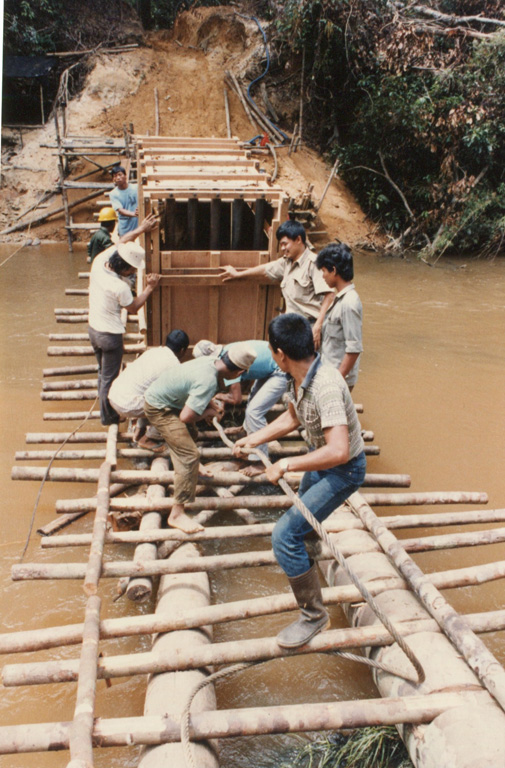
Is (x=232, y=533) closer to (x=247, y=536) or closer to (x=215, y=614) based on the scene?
(x=247, y=536)

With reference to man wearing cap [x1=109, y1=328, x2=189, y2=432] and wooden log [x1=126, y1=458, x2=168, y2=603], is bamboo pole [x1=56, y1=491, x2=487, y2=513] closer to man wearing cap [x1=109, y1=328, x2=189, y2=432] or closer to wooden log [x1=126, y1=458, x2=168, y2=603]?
wooden log [x1=126, y1=458, x2=168, y2=603]

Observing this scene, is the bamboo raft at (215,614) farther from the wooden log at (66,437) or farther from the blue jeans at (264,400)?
the blue jeans at (264,400)

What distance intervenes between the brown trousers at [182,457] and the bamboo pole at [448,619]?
4.11ft

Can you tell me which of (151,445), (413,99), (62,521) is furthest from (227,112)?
(62,521)

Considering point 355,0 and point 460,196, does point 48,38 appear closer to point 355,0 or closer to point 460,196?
point 355,0

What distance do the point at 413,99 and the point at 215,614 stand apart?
598 inches

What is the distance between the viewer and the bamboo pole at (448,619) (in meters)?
2.94

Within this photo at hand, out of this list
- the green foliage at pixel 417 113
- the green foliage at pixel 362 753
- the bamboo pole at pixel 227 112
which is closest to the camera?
the green foliage at pixel 362 753

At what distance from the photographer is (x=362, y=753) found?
3.15 metres

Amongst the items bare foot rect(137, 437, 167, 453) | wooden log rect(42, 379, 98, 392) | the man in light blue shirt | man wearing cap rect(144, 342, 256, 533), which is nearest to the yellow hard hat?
the man in light blue shirt

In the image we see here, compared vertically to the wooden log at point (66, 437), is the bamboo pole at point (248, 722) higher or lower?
higher

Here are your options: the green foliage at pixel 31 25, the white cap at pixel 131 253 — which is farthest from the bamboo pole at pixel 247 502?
the green foliage at pixel 31 25

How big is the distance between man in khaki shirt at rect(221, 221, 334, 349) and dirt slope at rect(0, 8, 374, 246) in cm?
958

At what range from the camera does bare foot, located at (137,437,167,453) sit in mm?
5215
